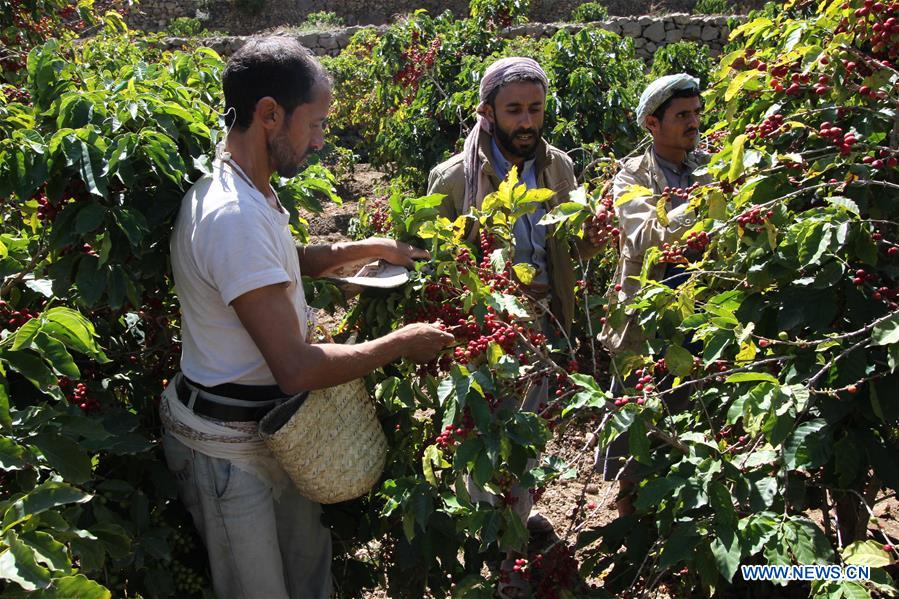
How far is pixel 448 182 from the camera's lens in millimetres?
3234

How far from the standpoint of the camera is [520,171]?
10.8 ft

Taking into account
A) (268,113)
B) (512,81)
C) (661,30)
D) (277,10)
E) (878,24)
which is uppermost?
(878,24)

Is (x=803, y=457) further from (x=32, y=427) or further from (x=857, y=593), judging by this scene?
(x=32, y=427)

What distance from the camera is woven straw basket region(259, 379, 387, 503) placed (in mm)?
2084

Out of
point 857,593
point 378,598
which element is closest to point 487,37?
point 378,598

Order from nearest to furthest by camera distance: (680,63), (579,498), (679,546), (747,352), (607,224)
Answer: (679,546) < (747,352) < (579,498) < (607,224) < (680,63)

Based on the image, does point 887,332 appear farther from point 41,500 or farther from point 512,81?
point 512,81

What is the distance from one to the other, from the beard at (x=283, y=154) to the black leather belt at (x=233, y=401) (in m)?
0.53

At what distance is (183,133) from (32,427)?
2.79 feet

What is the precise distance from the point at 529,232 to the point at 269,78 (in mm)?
1422

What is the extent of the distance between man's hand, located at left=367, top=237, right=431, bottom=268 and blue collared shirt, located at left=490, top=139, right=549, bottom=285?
2.52 feet

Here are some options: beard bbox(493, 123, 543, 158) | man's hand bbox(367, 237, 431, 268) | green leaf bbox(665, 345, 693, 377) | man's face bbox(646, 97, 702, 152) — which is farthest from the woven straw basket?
man's face bbox(646, 97, 702, 152)

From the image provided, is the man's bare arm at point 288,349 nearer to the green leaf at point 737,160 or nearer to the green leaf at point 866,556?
the green leaf at point 737,160

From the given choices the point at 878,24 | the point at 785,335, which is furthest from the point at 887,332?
the point at 878,24
